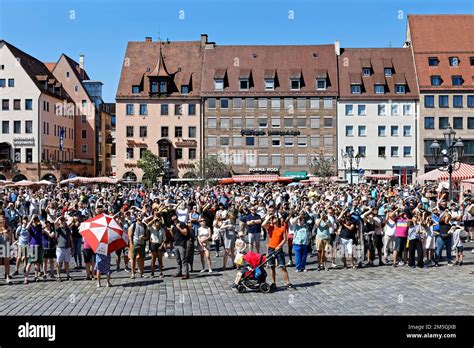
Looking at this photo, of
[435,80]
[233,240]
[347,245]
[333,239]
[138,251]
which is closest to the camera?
[138,251]

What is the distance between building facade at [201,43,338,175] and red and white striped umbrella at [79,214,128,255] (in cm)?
5037

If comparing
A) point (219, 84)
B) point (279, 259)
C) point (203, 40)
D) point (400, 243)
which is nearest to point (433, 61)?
point (219, 84)

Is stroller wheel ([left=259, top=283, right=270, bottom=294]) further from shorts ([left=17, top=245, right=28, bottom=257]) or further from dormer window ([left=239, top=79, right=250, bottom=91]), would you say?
dormer window ([left=239, top=79, right=250, bottom=91])

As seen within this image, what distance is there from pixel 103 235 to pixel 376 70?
181ft

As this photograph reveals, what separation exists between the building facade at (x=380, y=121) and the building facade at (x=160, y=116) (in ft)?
48.5

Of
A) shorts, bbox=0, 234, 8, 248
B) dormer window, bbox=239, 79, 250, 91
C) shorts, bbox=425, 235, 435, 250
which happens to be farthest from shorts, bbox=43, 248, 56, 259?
dormer window, bbox=239, 79, 250, 91

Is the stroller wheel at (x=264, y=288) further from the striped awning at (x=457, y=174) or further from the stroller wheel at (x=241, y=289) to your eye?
the striped awning at (x=457, y=174)

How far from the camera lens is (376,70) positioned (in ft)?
213

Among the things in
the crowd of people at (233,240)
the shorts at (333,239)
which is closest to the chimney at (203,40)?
the crowd of people at (233,240)

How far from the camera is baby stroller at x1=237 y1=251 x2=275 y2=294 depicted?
1312cm

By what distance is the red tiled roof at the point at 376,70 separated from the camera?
63688 mm

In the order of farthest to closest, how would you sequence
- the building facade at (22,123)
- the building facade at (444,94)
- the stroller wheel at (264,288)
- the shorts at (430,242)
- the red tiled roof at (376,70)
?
the red tiled roof at (376,70) < the building facade at (444,94) < the building facade at (22,123) < the shorts at (430,242) < the stroller wheel at (264,288)

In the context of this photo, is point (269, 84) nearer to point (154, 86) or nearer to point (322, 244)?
point (154, 86)

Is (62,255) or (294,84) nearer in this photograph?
(62,255)
